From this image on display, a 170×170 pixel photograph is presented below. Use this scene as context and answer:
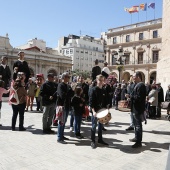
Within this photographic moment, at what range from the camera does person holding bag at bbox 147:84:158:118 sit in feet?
32.4

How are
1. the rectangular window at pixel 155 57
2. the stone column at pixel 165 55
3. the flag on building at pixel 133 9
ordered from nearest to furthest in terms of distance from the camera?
1. the stone column at pixel 165 55
2. the rectangular window at pixel 155 57
3. the flag on building at pixel 133 9

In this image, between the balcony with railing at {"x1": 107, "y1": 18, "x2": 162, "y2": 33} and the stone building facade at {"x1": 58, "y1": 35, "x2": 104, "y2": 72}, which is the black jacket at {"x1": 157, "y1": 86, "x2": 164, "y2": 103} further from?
the stone building facade at {"x1": 58, "y1": 35, "x2": 104, "y2": 72}

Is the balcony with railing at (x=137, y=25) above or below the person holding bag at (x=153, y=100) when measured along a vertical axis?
above

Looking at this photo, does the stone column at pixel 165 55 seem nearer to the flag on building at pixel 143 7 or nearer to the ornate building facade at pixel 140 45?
the ornate building facade at pixel 140 45

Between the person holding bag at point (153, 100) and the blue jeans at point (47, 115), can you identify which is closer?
the blue jeans at point (47, 115)

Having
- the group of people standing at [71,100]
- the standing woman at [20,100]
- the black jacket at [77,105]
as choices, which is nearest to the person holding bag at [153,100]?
the group of people standing at [71,100]

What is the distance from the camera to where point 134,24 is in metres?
45.2

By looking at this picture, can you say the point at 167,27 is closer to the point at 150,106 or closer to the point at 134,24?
the point at 150,106

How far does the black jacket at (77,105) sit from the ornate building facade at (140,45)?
1401 inches

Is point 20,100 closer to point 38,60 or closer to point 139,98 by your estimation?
point 139,98

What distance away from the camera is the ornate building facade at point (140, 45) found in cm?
4209

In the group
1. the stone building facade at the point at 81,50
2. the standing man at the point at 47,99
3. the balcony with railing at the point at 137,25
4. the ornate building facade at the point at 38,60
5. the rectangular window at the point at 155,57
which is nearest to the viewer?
the standing man at the point at 47,99

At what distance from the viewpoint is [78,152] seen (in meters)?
4.78

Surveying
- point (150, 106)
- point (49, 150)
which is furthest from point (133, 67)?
point (49, 150)
